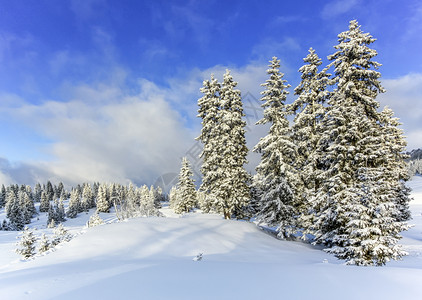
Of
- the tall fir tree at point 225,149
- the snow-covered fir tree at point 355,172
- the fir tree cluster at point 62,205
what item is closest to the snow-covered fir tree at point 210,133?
the tall fir tree at point 225,149

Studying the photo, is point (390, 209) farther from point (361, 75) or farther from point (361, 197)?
point (361, 75)

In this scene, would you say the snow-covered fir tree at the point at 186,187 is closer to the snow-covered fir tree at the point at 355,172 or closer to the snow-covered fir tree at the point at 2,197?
the snow-covered fir tree at the point at 355,172

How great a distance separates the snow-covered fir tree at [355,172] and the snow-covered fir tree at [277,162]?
9.54ft

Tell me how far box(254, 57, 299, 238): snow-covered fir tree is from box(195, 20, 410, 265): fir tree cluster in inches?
3.3

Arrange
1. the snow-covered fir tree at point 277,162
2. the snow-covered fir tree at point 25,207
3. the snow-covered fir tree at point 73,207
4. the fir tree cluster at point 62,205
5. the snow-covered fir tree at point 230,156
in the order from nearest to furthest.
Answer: the snow-covered fir tree at point 277,162 < the snow-covered fir tree at point 230,156 < the fir tree cluster at point 62,205 < the snow-covered fir tree at point 25,207 < the snow-covered fir tree at point 73,207

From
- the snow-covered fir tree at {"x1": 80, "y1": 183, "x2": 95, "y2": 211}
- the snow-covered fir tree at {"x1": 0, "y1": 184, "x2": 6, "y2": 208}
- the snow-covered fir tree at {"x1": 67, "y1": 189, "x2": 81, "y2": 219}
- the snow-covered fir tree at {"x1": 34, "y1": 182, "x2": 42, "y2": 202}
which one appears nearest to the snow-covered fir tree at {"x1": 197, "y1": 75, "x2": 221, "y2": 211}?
the snow-covered fir tree at {"x1": 67, "y1": 189, "x2": 81, "y2": 219}

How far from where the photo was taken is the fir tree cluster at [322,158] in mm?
11016

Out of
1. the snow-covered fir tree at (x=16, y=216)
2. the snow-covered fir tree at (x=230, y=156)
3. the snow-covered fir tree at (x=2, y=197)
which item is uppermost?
the snow-covered fir tree at (x=230, y=156)

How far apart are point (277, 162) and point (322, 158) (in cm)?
418

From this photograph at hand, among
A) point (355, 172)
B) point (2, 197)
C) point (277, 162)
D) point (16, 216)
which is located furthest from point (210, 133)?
point (2, 197)

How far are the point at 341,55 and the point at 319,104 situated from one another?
13.4 feet

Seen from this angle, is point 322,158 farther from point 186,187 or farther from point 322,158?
point 186,187

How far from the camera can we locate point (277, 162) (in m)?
18.5

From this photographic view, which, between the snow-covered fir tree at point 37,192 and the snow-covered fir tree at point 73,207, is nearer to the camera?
the snow-covered fir tree at point 73,207
